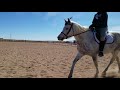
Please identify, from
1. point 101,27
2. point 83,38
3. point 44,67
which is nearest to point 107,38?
point 101,27

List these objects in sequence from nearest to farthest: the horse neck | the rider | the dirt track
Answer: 1. the rider
2. the horse neck
3. the dirt track

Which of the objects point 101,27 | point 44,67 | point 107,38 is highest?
point 101,27

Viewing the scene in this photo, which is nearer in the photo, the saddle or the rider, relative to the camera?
the rider

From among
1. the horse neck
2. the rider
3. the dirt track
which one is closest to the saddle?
the rider

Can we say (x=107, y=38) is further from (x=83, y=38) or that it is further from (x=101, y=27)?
(x=83, y=38)

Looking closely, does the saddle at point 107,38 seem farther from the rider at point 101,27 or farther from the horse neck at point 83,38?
the horse neck at point 83,38

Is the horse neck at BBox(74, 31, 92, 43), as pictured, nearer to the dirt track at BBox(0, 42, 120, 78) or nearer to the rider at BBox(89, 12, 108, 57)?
the rider at BBox(89, 12, 108, 57)

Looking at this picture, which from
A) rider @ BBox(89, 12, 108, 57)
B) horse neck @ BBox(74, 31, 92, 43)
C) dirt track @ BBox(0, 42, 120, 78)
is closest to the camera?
rider @ BBox(89, 12, 108, 57)

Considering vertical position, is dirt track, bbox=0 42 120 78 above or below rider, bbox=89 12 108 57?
below

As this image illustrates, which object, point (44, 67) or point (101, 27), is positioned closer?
point (101, 27)
